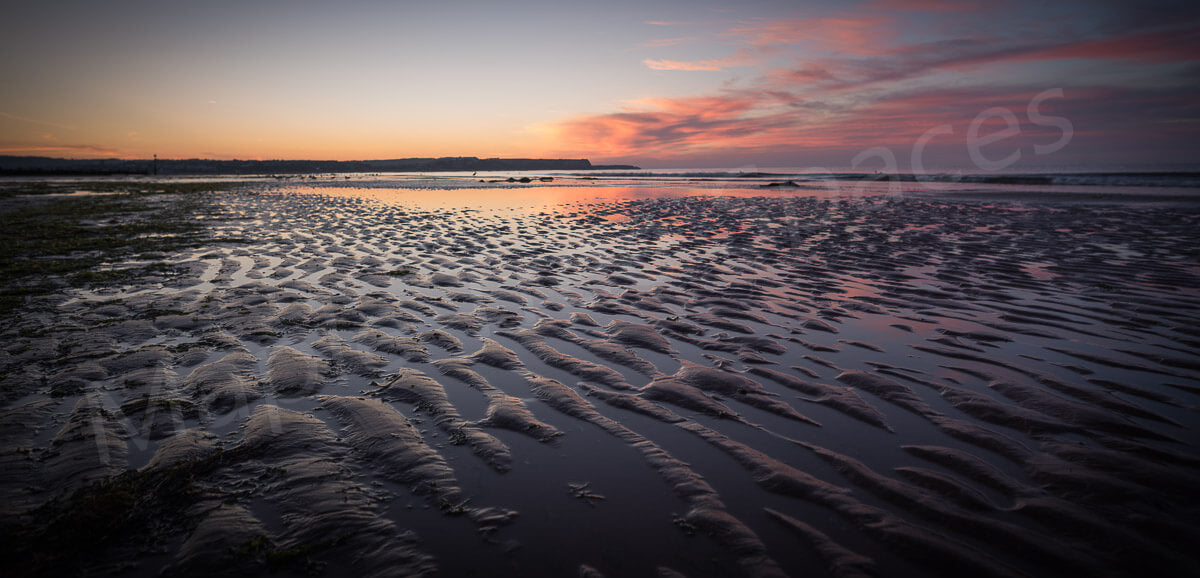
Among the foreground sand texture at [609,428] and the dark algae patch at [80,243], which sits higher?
the dark algae patch at [80,243]

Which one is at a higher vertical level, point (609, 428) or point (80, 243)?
point (80, 243)

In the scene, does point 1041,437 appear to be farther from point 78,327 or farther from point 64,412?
point 78,327

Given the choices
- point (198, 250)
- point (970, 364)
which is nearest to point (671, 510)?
point (970, 364)

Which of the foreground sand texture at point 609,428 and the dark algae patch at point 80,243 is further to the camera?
the dark algae patch at point 80,243

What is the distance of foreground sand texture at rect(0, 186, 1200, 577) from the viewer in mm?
2609

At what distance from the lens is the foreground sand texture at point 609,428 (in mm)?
2609

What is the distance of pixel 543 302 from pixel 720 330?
2.96 m

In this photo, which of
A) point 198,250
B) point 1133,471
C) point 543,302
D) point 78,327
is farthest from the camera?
point 198,250

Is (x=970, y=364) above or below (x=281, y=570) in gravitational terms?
above

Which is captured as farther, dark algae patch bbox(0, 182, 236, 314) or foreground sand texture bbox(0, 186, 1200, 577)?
dark algae patch bbox(0, 182, 236, 314)

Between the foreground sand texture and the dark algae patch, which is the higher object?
the dark algae patch

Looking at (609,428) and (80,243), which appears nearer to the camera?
(609,428)

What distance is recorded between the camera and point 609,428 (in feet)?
12.9

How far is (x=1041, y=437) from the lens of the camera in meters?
3.70
